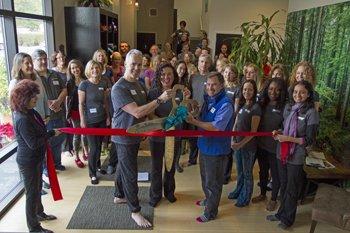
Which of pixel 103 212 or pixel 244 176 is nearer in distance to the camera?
pixel 103 212

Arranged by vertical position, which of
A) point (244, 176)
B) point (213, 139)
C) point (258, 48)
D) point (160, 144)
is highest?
point (258, 48)

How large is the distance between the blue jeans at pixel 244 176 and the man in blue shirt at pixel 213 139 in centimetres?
44

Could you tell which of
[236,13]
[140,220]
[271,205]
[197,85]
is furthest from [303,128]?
[236,13]

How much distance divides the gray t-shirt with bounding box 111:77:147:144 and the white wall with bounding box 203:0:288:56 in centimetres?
604

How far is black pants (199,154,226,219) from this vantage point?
2.78m

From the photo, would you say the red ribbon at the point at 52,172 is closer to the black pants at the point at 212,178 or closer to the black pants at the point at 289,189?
the black pants at the point at 212,178

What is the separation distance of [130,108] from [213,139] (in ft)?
2.63

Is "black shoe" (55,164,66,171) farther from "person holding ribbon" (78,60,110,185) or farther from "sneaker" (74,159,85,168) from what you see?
"person holding ribbon" (78,60,110,185)

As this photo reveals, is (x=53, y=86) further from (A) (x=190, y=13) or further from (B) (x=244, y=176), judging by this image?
(A) (x=190, y=13)

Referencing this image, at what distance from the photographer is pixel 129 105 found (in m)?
2.49

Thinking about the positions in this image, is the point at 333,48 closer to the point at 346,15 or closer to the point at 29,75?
the point at 346,15

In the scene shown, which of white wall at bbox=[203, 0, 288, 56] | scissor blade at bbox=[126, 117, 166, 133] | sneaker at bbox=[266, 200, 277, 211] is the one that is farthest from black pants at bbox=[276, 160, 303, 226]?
white wall at bbox=[203, 0, 288, 56]

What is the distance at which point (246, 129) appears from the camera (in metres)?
3.11

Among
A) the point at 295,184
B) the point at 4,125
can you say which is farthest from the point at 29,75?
the point at 295,184
